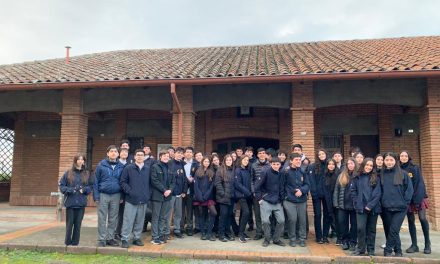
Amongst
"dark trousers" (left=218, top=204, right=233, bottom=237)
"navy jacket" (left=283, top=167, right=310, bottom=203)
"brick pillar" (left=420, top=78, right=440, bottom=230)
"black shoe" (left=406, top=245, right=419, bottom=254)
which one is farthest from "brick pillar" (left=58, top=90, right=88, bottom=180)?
"brick pillar" (left=420, top=78, right=440, bottom=230)

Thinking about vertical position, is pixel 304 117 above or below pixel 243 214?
above

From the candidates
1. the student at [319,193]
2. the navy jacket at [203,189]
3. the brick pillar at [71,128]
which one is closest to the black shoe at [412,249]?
the student at [319,193]

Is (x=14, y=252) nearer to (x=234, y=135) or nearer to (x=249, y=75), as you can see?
(x=249, y=75)

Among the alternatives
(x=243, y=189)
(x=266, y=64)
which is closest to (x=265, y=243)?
(x=243, y=189)

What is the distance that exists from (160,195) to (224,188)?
3.91 ft

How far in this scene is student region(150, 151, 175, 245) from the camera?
21.0 ft

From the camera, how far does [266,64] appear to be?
10.4 meters

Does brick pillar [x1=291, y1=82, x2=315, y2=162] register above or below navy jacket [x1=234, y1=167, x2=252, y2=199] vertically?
above

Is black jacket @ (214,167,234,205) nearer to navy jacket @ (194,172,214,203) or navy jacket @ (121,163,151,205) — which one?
navy jacket @ (194,172,214,203)

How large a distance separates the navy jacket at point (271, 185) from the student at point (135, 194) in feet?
6.63

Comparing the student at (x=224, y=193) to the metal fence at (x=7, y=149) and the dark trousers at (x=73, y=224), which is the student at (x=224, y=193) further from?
the metal fence at (x=7, y=149)

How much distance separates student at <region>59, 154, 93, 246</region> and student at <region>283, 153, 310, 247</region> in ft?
11.3

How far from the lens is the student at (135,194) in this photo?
6082 millimetres

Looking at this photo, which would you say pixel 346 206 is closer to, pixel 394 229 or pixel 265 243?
pixel 394 229
